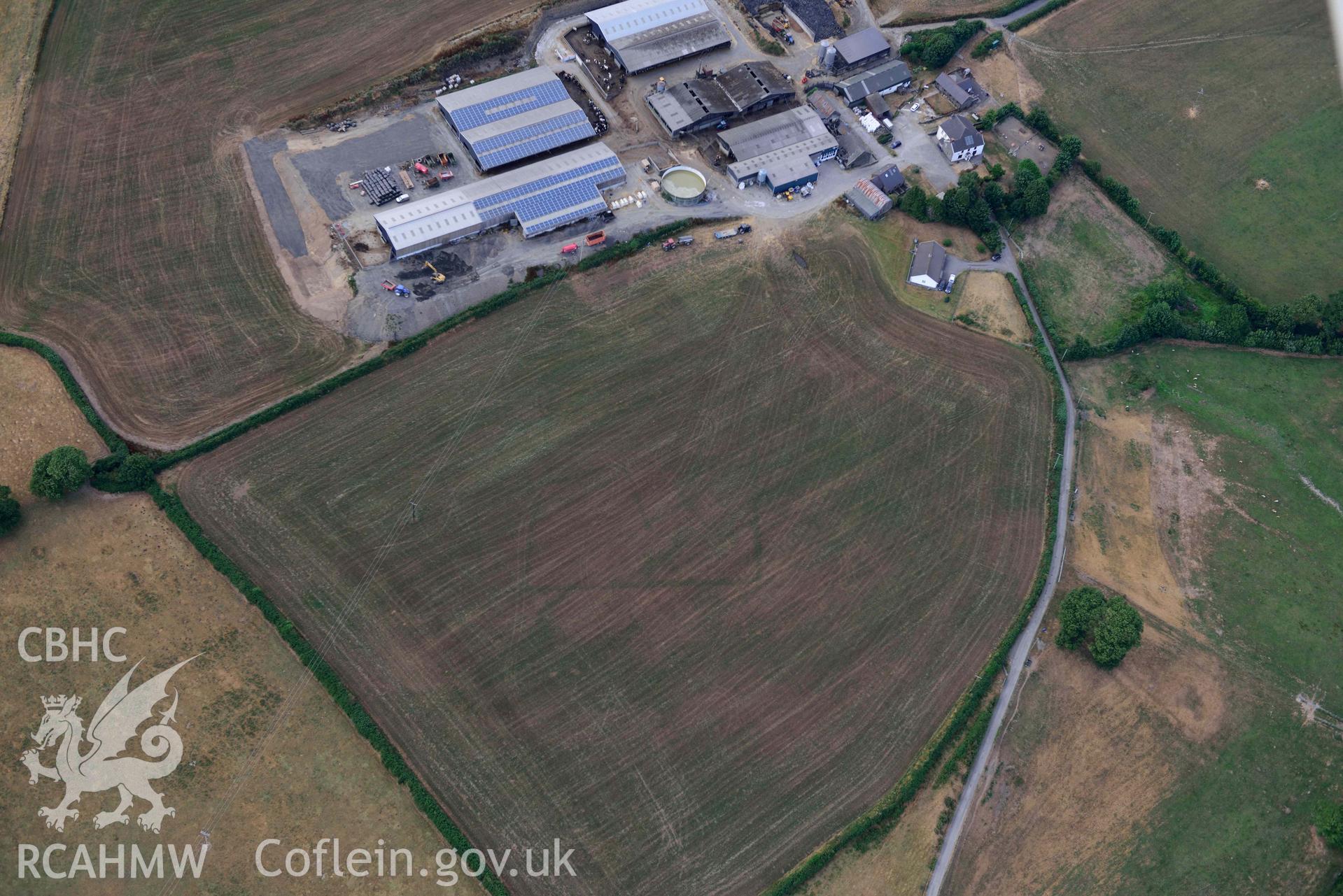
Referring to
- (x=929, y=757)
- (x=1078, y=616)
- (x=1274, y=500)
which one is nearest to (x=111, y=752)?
(x=929, y=757)

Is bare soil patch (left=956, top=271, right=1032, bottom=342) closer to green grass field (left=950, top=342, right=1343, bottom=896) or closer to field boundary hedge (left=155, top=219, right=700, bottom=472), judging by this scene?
green grass field (left=950, top=342, right=1343, bottom=896)

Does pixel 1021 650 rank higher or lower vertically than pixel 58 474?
lower

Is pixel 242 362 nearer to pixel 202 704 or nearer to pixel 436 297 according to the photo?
pixel 436 297

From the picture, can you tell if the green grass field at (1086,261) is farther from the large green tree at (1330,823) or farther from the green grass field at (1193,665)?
the large green tree at (1330,823)

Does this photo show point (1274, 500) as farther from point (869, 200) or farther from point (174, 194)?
point (174, 194)

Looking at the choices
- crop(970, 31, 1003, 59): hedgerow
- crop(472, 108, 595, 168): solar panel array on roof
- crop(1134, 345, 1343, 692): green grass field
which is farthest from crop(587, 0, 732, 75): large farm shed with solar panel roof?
crop(1134, 345, 1343, 692): green grass field

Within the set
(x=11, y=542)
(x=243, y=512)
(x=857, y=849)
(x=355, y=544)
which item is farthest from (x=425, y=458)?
(x=857, y=849)
